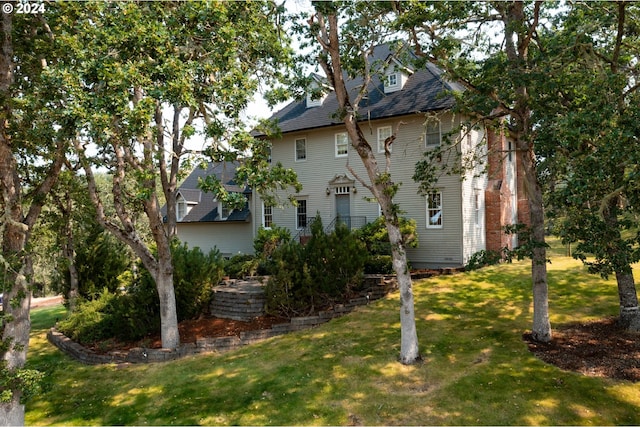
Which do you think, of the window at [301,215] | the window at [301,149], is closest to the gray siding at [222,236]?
the window at [301,215]

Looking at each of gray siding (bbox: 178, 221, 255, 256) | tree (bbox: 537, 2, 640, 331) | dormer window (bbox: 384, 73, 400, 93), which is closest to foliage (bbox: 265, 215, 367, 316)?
tree (bbox: 537, 2, 640, 331)

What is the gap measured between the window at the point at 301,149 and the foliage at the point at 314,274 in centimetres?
847

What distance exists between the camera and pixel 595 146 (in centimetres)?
758

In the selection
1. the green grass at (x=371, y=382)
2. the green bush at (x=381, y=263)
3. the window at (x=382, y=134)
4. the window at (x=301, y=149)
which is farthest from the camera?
the window at (x=301, y=149)

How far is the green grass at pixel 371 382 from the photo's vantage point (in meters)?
7.13

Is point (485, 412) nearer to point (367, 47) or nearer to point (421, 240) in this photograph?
point (367, 47)

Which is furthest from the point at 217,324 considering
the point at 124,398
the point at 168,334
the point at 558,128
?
the point at 558,128

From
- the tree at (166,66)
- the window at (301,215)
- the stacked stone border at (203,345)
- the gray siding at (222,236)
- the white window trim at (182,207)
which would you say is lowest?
the stacked stone border at (203,345)

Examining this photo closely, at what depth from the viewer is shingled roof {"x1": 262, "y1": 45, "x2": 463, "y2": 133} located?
17500mm

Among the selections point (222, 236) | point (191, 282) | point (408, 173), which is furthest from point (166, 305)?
point (222, 236)

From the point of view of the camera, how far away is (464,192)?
1747cm

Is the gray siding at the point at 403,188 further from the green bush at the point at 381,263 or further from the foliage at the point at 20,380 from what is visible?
the foliage at the point at 20,380

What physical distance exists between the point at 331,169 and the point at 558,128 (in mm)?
13322

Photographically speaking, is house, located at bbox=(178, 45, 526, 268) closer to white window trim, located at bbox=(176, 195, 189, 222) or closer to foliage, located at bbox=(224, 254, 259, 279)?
foliage, located at bbox=(224, 254, 259, 279)
